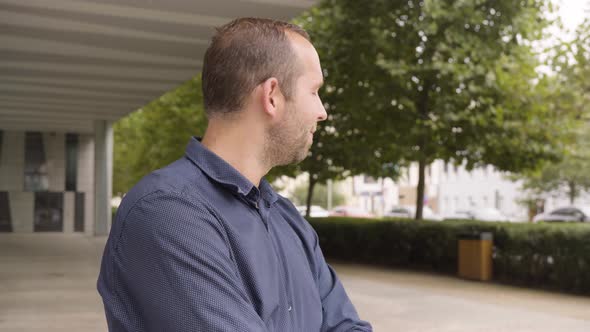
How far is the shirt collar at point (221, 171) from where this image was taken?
143 centimetres

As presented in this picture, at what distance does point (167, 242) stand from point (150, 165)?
2506 cm

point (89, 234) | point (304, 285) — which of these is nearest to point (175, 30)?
point (304, 285)

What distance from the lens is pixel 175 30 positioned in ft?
39.3

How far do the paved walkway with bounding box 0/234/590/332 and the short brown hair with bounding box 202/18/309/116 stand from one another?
719 centimetres

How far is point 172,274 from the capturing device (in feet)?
3.95

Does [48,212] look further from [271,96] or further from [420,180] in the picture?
[271,96]

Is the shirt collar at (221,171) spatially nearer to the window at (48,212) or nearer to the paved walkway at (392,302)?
the paved walkway at (392,302)

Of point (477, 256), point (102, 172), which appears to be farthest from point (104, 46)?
point (102, 172)

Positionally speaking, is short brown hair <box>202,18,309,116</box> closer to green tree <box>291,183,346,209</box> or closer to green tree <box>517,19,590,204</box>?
green tree <box>517,19,590,204</box>

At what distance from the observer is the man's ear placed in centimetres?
148

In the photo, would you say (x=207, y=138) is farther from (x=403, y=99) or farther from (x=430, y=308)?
(x=403, y=99)

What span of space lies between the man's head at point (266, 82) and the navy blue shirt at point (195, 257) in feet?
0.37

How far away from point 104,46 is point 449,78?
6.55 meters

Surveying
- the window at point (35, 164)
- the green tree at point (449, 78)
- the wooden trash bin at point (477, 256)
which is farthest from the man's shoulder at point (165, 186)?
the window at point (35, 164)
